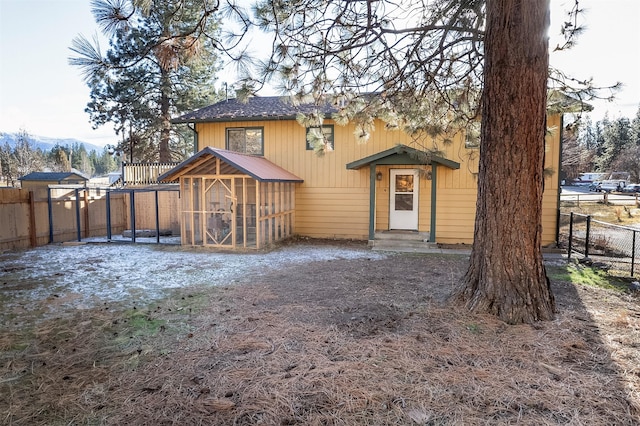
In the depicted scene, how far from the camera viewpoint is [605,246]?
998 centimetres

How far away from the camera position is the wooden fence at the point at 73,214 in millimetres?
9539

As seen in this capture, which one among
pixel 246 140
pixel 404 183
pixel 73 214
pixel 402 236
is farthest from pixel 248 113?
pixel 73 214

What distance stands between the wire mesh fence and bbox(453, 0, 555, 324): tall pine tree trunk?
4097 mm

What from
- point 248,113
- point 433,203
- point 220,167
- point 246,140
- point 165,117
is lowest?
point 433,203

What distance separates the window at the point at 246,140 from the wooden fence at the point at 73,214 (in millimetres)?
2793

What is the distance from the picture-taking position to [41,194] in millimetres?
10609

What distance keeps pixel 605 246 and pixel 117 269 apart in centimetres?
1182

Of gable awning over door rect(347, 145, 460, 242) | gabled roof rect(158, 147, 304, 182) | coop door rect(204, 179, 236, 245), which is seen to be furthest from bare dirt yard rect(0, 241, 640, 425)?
gable awning over door rect(347, 145, 460, 242)

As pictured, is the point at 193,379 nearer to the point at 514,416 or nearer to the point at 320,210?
the point at 514,416

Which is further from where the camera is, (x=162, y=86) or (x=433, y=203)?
(x=162, y=86)

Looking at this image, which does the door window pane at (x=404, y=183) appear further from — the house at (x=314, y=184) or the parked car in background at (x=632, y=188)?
the parked car in background at (x=632, y=188)

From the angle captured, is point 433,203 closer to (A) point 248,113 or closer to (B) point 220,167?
(B) point 220,167

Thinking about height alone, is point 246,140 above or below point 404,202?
above

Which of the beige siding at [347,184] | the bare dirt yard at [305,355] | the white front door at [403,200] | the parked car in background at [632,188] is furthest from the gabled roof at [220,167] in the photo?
the parked car in background at [632,188]
